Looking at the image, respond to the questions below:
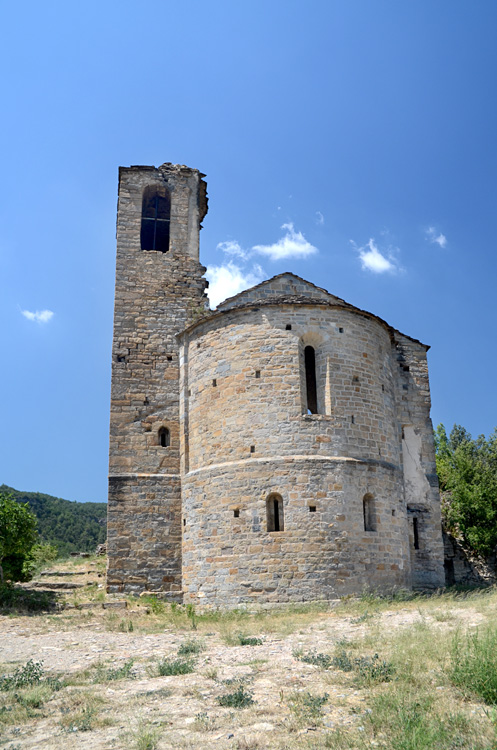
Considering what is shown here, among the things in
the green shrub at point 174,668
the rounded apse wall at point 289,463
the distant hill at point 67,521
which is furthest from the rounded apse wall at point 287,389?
the distant hill at point 67,521

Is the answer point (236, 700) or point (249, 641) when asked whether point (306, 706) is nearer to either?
point (236, 700)

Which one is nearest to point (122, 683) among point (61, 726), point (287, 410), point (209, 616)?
point (61, 726)

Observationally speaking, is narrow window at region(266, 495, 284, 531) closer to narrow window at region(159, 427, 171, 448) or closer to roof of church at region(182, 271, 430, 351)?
narrow window at region(159, 427, 171, 448)

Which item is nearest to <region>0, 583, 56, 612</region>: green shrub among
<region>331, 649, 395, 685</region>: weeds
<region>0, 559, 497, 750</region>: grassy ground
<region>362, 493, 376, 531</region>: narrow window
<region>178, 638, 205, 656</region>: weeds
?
<region>0, 559, 497, 750</region>: grassy ground

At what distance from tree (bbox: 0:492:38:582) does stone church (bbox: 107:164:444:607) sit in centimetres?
208

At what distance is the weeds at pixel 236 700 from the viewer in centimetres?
598

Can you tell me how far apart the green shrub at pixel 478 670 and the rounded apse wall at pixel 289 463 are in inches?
264

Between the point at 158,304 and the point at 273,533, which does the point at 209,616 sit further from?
the point at 158,304

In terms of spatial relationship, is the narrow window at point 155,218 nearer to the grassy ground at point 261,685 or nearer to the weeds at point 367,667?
the grassy ground at point 261,685

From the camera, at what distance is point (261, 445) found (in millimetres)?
14062

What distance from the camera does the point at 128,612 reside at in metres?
13.6

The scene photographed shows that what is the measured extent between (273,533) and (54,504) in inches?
2056

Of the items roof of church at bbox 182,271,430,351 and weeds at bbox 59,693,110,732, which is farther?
roof of church at bbox 182,271,430,351

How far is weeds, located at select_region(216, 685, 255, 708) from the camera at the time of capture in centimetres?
598
